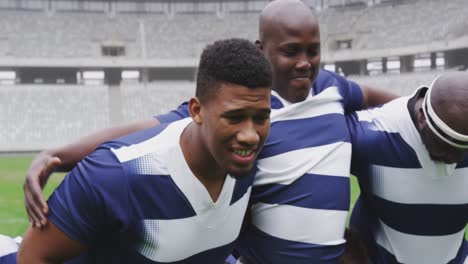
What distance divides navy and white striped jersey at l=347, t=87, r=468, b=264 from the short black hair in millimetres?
776

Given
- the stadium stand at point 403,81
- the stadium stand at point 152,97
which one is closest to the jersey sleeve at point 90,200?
the stadium stand at point 403,81

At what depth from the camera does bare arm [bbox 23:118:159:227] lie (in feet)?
5.45

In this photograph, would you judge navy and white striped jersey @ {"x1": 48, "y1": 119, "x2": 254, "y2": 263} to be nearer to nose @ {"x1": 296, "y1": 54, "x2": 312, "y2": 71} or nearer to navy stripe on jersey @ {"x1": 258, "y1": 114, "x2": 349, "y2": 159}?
navy stripe on jersey @ {"x1": 258, "y1": 114, "x2": 349, "y2": 159}

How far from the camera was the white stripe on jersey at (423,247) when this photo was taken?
2176mm

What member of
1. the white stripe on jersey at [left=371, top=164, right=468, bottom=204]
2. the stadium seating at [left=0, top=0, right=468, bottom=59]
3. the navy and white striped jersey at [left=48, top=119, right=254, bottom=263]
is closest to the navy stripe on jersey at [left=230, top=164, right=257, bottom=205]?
the navy and white striped jersey at [left=48, top=119, right=254, bottom=263]

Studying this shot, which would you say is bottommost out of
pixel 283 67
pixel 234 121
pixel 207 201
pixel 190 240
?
pixel 190 240

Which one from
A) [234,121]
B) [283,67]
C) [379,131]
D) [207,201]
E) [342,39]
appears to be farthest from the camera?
[342,39]

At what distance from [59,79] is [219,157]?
31.8 m

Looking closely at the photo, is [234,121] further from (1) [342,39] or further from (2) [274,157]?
(1) [342,39]

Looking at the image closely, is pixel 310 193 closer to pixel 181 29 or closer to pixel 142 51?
pixel 142 51

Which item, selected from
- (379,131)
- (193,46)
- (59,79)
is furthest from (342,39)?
(379,131)

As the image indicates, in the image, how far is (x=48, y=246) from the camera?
164cm

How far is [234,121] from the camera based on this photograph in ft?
5.29

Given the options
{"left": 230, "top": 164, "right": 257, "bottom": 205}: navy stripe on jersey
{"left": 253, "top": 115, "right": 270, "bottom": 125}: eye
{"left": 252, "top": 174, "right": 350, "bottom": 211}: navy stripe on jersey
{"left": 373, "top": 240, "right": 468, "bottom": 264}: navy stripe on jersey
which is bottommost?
{"left": 373, "top": 240, "right": 468, "bottom": 264}: navy stripe on jersey
